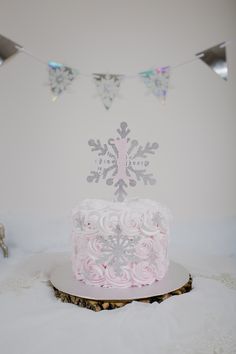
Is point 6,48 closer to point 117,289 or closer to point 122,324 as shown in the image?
point 117,289

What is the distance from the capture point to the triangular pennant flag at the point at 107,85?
106 inches

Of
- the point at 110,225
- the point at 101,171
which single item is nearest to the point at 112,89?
the point at 101,171

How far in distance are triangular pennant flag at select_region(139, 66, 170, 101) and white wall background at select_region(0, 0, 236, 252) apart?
137 mm

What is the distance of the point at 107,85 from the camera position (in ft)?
8.97

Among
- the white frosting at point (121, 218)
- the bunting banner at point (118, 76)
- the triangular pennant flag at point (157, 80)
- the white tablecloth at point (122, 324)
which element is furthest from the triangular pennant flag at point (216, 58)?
the white tablecloth at point (122, 324)

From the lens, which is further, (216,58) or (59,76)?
(59,76)

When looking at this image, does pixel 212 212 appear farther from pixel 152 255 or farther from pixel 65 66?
pixel 65 66

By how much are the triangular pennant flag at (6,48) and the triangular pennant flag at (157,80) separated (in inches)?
33.4

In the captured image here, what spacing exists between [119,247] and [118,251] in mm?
18

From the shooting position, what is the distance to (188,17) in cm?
287

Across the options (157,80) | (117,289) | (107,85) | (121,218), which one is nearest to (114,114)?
(107,85)

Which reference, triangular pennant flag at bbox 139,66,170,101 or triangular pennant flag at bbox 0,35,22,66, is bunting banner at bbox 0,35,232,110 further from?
triangular pennant flag at bbox 0,35,22,66

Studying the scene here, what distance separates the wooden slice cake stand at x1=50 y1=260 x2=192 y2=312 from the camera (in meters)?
1.58

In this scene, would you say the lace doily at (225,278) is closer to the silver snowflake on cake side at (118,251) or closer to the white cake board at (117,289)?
the white cake board at (117,289)
